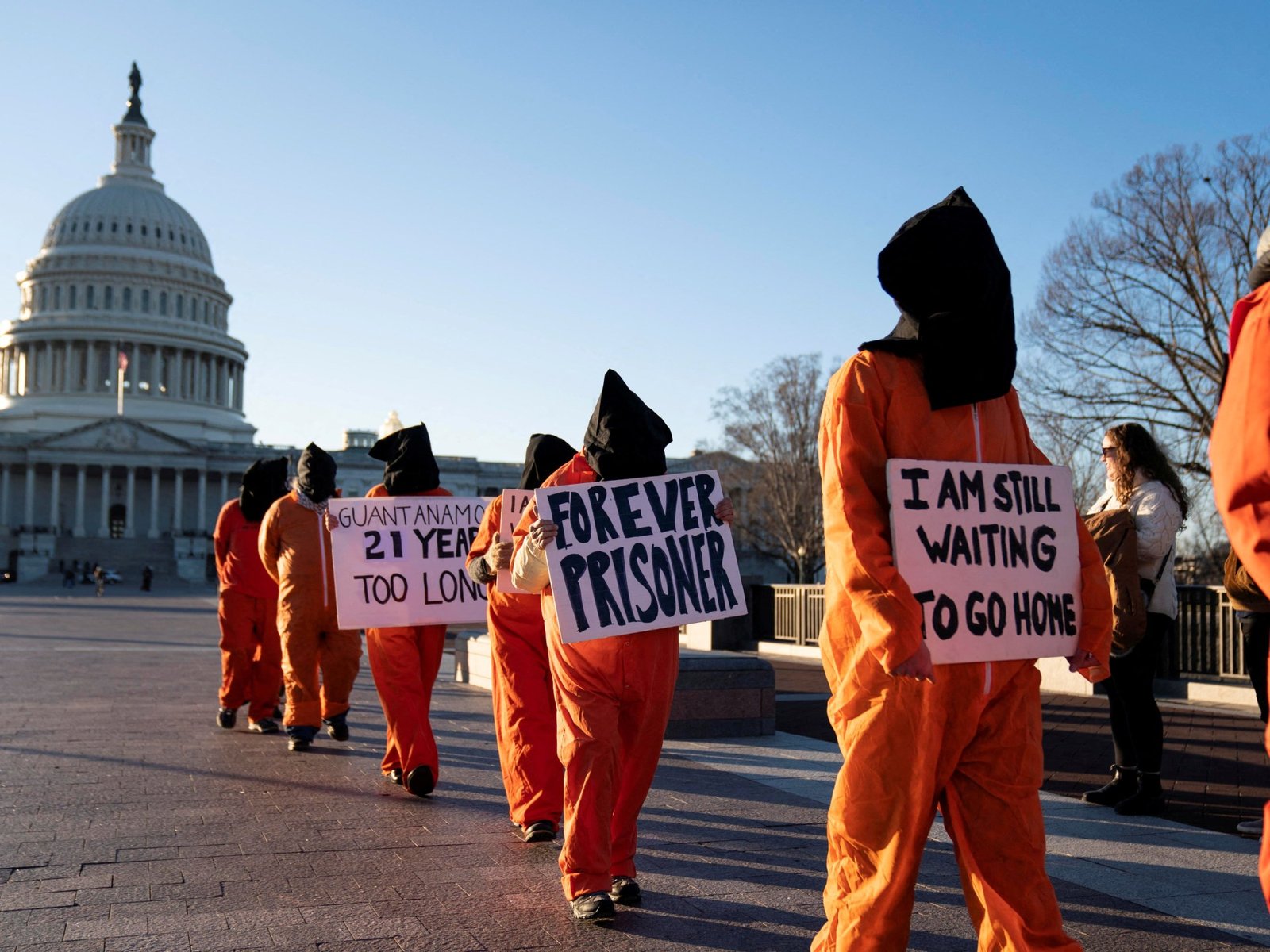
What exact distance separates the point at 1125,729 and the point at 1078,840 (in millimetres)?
1147

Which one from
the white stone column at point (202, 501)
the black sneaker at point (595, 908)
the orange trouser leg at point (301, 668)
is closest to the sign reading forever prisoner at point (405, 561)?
the orange trouser leg at point (301, 668)

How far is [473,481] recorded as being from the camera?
107562mm

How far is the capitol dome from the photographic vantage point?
108938mm

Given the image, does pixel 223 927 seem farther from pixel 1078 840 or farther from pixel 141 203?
pixel 141 203

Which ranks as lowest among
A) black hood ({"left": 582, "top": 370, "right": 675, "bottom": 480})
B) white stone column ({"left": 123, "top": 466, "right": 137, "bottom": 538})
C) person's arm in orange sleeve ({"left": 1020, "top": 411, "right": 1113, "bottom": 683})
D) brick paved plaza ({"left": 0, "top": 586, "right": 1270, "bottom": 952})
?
brick paved plaza ({"left": 0, "top": 586, "right": 1270, "bottom": 952})

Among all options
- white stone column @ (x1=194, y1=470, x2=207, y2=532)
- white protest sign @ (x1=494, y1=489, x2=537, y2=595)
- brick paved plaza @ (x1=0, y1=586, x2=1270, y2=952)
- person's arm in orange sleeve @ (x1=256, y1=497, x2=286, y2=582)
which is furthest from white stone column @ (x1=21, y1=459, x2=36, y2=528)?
white protest sign @ (x1=494, y1=489, x2=537, y2=595)

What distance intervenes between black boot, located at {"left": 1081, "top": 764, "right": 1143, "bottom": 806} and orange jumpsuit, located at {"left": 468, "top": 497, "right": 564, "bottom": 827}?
9.94 ft

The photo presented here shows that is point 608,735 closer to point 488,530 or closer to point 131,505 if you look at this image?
point 488,530

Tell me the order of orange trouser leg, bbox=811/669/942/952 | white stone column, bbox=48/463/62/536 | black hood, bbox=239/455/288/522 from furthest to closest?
white stone column, bbox=48/463/62/536 → black hood, bbox=239/455/288/522 → orange trouser leg, bbox=811/669/942/952

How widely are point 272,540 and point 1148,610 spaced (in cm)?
581

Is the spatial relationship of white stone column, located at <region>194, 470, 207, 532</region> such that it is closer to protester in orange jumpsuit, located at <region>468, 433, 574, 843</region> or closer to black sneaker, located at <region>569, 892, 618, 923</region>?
protester in orange jumpsuit, located at <region>468, 433, 574, 843</region>

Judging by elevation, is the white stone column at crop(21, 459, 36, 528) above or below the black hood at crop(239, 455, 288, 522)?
above

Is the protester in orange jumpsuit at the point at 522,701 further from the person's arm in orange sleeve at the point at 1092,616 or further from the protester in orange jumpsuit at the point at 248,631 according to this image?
the protester in orange jumpsuit at the point at 248,631

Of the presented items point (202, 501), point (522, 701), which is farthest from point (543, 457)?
point (202, 501)
